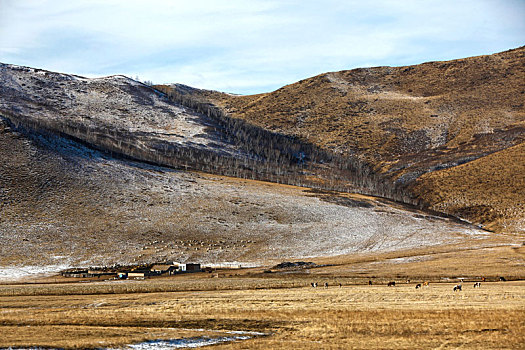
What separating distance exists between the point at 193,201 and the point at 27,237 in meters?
33.8

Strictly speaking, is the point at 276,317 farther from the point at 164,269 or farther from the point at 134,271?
the point at 134,271

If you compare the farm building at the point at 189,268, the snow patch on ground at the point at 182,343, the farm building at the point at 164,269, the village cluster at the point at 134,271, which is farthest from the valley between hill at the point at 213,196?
the snow patch on ground at the point at 182,343

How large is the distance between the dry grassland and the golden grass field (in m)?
0.06

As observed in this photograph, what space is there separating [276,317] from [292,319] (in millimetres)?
1098

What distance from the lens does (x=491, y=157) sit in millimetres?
154000

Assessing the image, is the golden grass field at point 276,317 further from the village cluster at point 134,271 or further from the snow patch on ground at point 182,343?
the village cluster at point 134,271

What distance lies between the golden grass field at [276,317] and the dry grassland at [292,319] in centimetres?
6

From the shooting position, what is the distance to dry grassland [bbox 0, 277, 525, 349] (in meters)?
28.8

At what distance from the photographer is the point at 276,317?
113 ft

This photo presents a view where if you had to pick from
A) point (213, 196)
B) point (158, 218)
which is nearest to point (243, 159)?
point (213, 196)

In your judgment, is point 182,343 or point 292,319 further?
point 292,319

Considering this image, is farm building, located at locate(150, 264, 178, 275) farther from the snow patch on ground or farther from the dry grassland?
the snow patch on ground

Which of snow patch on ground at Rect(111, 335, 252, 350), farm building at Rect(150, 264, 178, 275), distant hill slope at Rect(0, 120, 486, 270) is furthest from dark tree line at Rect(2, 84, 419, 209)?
snow patch on ground at Rect(111, 335, 252, 350)

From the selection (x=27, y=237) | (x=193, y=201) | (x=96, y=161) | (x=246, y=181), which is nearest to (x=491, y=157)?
(x=246, y=181)
